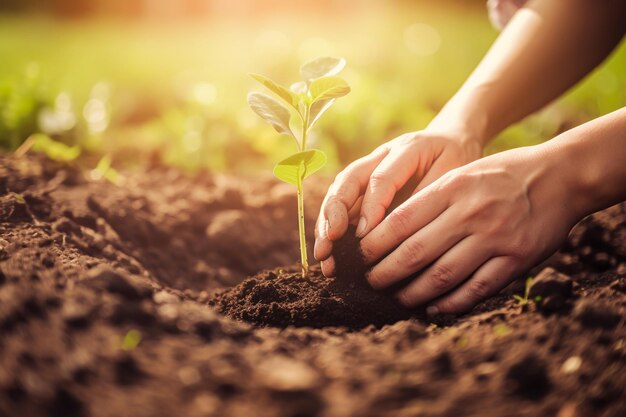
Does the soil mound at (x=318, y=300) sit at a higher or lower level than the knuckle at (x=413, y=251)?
lower

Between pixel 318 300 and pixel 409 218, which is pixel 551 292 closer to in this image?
pixel 409 218

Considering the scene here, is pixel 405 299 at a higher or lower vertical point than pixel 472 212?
lower

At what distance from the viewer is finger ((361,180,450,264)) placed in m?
1.64

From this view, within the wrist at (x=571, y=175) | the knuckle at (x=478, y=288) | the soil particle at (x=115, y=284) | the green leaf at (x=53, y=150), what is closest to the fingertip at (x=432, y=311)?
the knuckle at (x=478, y=288)

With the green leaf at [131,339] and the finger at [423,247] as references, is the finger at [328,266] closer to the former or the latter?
the finger at [423,247]

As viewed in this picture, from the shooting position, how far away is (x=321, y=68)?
1642 millimetres

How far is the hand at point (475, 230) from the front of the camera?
63.6 inches

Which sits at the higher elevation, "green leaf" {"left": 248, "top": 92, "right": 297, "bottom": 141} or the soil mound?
"green leaf" {"left": 248, "top": 92, "right": 297, "bottom": 141}

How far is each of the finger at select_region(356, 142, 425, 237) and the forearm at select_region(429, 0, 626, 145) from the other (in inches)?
15.1

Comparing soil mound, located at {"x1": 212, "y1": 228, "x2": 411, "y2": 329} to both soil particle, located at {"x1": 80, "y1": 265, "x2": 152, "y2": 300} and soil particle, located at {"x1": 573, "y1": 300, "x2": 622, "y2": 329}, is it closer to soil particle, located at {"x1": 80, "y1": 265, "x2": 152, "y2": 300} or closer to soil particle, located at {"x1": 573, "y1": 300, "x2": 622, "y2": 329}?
soil particle, located at {"x1": 80, "y1": 265, "x2": 152, "y2": 300}

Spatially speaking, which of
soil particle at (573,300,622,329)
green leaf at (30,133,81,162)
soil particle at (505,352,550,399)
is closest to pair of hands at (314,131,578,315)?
soil particle at (573,300,622,329)

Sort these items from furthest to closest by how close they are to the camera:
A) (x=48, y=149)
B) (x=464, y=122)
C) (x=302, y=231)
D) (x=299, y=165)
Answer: (x=48, y=149), (x=464, y=122), (x=302, y=231), (x=299, y=165)

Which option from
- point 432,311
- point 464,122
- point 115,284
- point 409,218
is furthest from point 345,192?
point 115,284

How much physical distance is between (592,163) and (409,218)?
1.84 ft
